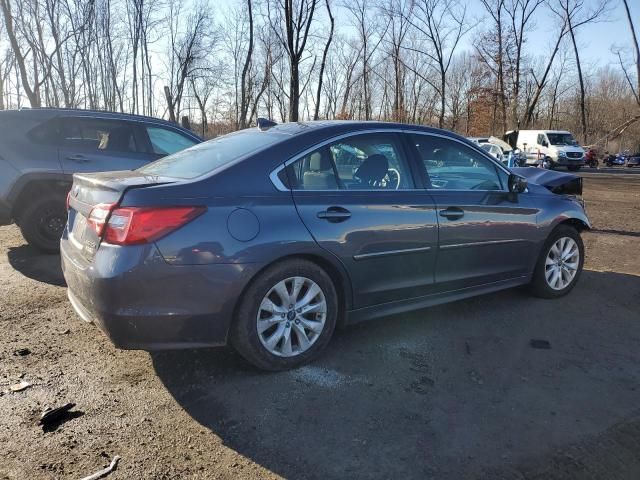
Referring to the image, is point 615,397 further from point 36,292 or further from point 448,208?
point 36,292

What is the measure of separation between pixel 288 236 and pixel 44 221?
168 inches

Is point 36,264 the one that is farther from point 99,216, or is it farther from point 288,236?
point 288,236

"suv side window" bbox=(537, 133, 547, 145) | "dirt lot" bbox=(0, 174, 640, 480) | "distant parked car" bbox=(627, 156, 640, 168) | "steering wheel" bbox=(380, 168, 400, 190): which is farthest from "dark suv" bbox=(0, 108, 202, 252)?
"distant parked car" bbox=(627, 156, 640, 168)

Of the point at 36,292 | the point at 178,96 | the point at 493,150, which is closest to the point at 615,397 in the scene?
the point at 36,292

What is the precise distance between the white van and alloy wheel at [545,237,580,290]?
94.2ft

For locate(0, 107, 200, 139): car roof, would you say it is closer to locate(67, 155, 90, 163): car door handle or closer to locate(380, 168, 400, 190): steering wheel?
locate(67, 155, 90, 163): car door handle

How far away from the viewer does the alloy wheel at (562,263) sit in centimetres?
486

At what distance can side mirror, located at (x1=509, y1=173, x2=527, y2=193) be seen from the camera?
448cm

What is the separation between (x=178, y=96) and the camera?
39.8 m

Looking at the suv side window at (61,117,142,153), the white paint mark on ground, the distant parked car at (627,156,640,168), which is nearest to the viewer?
the white paint mark on ground

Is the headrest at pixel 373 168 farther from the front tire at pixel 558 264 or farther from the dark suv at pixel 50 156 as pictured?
the dark suv at pixel 50 156

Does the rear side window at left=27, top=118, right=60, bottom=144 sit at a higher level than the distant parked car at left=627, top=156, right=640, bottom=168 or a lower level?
higher

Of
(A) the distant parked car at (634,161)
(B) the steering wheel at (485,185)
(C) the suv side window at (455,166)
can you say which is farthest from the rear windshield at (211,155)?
(A) the distant parked car at (634,161)

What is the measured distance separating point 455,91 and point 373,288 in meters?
52.7
